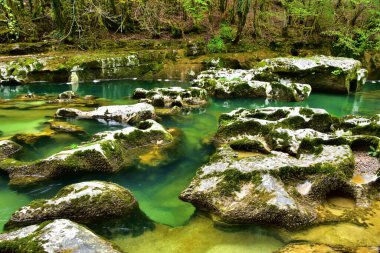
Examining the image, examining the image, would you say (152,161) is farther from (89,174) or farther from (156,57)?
(156,57)

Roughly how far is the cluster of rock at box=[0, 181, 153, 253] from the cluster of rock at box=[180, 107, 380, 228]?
1.10 metres

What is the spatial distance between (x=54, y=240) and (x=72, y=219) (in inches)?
44.2

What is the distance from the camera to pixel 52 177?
6844mm

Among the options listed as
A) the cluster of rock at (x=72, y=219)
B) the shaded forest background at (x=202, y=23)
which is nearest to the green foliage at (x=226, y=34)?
the shaded forest background at (x=202, y=23)

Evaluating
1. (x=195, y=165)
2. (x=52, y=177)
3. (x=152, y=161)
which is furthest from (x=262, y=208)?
(x=52, y=177)

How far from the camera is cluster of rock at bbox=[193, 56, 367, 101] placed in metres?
15.6

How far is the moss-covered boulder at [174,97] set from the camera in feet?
44.0

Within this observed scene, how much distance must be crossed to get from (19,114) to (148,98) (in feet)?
15.7

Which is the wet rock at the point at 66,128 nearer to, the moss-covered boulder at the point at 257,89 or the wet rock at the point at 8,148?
the wet rock at the point at 8,148

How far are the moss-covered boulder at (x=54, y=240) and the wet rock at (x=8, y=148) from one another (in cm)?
385

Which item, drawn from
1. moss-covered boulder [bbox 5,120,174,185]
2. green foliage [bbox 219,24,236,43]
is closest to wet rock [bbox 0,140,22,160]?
moss-covered boulder [bbox 5,120,174,185]

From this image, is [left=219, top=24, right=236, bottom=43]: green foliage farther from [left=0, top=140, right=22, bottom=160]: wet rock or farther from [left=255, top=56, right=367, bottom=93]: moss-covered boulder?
[left=0, top=140, right=22, bottom=160]: wet rock

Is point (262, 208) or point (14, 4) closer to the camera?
point (262, 208)

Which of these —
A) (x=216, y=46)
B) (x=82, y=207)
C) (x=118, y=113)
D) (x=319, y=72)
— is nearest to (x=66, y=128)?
(x=118, y=113)
